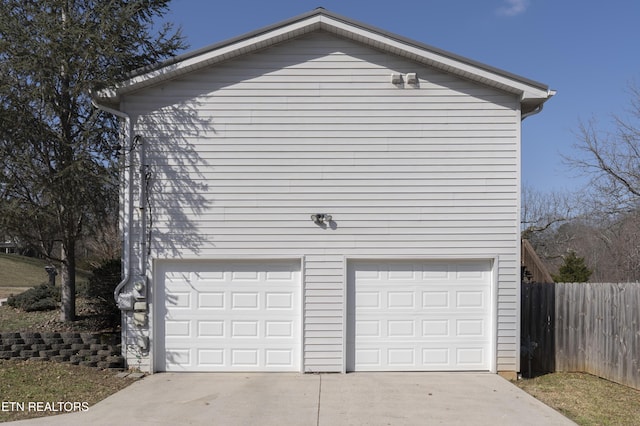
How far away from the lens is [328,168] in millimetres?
8617

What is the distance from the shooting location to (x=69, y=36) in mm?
8727

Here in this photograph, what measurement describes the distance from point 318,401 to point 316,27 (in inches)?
236

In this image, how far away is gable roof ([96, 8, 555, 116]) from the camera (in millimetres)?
8406

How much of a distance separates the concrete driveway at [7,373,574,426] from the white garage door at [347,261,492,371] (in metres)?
0.28

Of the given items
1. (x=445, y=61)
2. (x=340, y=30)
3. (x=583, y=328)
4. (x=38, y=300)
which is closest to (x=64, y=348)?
(x=38, y=300)

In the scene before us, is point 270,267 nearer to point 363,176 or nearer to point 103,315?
point 363,176

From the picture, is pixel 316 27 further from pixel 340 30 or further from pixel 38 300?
pixel 38 300

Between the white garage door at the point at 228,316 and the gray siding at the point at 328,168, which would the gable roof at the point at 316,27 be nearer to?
the gray siding at the point at 328,168

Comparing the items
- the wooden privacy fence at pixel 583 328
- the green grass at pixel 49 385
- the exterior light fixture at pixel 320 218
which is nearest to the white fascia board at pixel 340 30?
the exterior light fixture at pixel 320 218

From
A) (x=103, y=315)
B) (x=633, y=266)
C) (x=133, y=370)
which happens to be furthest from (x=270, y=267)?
(x=633, y=266)

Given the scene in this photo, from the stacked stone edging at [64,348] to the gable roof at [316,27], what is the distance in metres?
4.18

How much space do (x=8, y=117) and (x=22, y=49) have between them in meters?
1.22

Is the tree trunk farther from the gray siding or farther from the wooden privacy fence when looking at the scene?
the wooden privacy fence

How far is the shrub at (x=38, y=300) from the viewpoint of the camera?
11445 mm
